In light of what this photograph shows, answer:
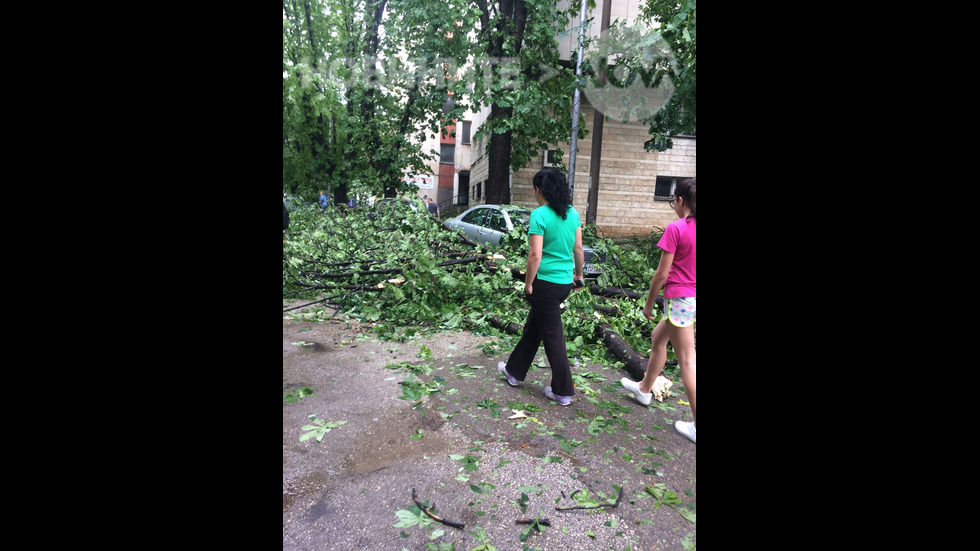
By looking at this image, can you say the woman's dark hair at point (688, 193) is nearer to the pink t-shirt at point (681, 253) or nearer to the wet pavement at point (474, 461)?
the pink t-shirt at point (681, 253)

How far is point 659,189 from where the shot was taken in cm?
1853

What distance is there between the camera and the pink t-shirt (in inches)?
125

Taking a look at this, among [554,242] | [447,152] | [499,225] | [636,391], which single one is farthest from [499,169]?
[447,152]

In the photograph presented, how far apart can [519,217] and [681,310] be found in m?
5.76

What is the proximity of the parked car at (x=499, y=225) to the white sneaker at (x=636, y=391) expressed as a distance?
3.49 m

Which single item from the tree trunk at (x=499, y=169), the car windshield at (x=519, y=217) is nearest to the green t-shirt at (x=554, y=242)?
the car windshield at (x=519, y=217)

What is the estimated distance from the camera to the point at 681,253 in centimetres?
324

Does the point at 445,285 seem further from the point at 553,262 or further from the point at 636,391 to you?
the point at 636,391

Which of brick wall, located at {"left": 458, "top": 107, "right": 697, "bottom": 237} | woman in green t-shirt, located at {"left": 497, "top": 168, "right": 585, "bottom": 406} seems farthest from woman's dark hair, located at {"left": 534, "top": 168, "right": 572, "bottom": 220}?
brick wall, located at {"left": 458, "top": 107, "right": 697, "bottom": 237}
